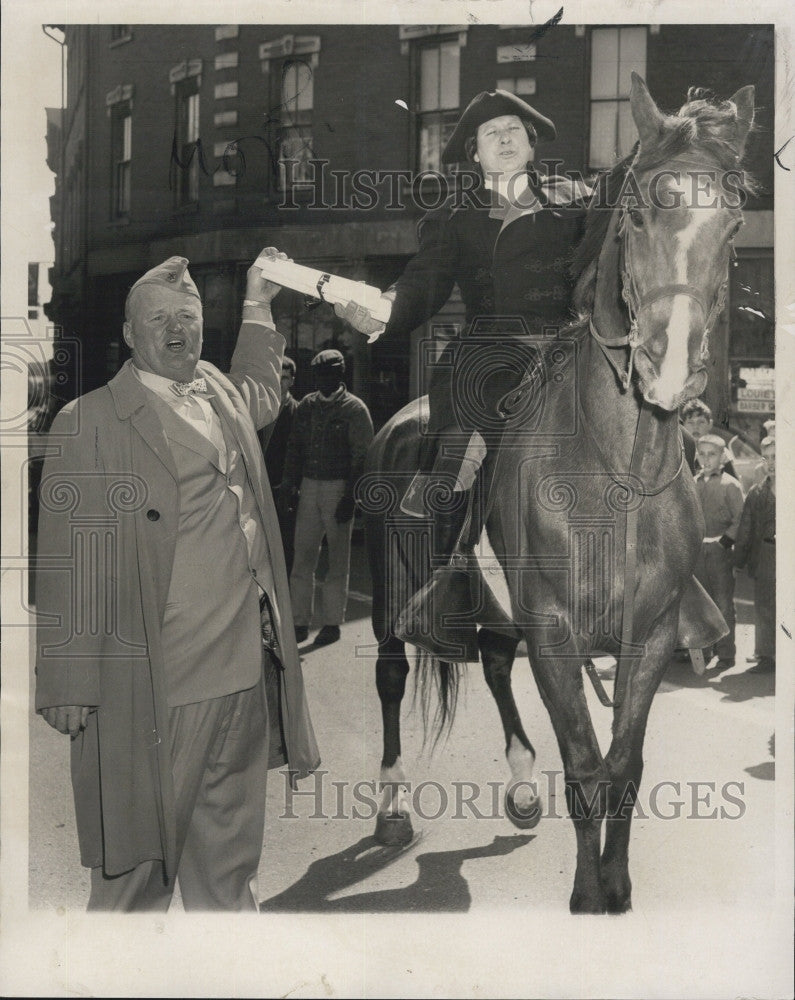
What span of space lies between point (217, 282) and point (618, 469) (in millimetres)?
1695

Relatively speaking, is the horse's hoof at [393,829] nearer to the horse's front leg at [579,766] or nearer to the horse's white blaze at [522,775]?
the horse's white blaze at [522,775]

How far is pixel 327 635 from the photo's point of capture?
3.94 m

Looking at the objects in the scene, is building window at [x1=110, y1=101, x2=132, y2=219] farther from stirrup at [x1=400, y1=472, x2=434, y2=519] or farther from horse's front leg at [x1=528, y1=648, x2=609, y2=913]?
horse's front leg at [x1=528, y1=648, x2=609, y2=913]

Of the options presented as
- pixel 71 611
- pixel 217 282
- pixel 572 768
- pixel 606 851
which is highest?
pixel 217 282

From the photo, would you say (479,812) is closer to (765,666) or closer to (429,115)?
(765,666)

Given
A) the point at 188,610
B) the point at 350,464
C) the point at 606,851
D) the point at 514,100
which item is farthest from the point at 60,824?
the point at 514,100

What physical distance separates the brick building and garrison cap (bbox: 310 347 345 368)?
0.04m

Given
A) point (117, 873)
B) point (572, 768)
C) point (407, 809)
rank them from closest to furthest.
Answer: point (117, 873), point (572, 768), point (407, 809)

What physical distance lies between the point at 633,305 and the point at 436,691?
1.69m

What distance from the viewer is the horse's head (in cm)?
313

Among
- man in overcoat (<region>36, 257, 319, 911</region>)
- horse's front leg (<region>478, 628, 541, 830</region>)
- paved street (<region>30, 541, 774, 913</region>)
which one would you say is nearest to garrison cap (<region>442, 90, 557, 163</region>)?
man in overcoat (<region>36, 257, 319, 911</region>)

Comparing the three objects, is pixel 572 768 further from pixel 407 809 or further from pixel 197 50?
pixel 197 50

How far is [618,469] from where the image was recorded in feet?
11.8

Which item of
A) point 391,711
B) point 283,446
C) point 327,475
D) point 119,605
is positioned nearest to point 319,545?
point 327,475
